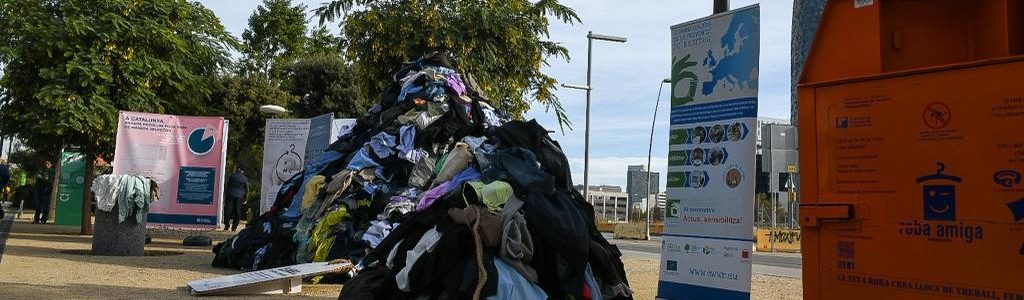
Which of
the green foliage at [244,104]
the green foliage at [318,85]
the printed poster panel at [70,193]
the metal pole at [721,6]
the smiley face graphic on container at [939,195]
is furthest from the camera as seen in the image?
the green foliage at [318,85]

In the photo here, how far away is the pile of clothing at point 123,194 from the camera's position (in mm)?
12742

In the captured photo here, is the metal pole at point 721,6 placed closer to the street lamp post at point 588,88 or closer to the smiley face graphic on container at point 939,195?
the smiley face graphic on container at point 939,195

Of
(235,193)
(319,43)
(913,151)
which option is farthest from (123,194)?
(319,43)

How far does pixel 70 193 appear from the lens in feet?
76.7

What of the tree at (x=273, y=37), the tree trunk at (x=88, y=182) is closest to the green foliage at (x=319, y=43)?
the tree at (x=273, y=37)

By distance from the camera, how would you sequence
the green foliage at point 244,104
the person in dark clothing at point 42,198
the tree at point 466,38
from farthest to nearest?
the green foliage at point 244,104 → the person in dark clothing at point 42,198 → the tree at point 466,38

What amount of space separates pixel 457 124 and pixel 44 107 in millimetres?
9912

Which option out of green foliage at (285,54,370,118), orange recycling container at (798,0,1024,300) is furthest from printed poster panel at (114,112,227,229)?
green foliage at (285,54,370,118)

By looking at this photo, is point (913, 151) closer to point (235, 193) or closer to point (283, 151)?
point (283, 151)

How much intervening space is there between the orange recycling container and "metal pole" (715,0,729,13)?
7.32ft

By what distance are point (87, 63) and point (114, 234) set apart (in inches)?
192

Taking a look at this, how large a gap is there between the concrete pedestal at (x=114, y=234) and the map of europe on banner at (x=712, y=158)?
32.5ft

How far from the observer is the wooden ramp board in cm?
826

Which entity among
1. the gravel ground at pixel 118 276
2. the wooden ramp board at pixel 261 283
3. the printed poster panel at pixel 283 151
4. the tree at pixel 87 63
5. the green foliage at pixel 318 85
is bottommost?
the gravel ground at pixel 118 276
